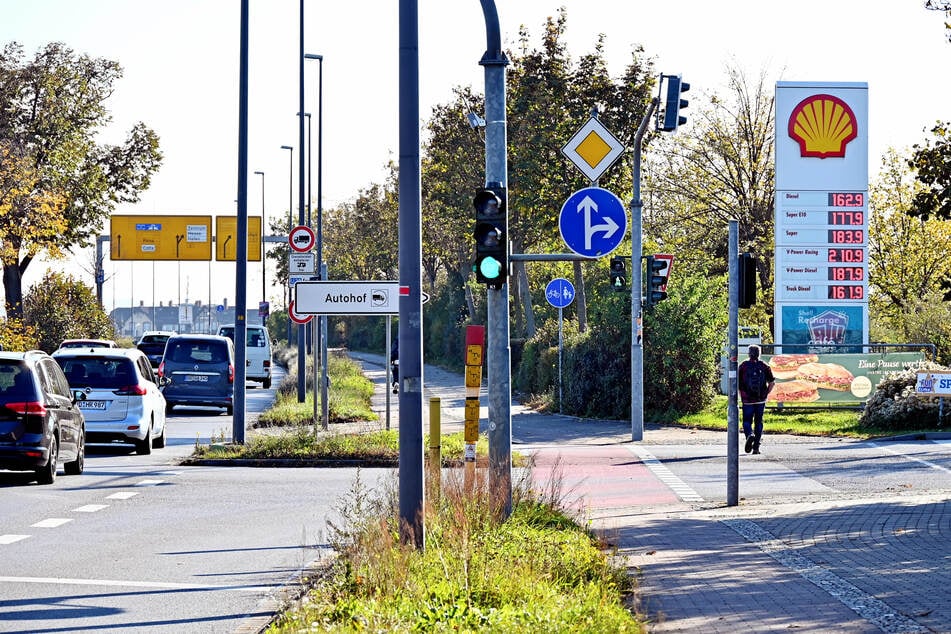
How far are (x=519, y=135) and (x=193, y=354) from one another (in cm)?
1364

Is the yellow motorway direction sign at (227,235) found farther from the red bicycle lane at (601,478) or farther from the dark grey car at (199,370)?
the red bicycle lane at (601,478)

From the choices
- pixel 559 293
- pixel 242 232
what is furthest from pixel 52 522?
pixel 559 293

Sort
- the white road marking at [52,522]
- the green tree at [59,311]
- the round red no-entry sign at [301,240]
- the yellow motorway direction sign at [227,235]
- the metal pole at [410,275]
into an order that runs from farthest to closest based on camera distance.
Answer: the yellow motorway direction sign at [227,235]
the green tree at [59,311]
the round red no-entry sign at [301,240]
the white road marking at [52,522]
the metal pole at [410,275]

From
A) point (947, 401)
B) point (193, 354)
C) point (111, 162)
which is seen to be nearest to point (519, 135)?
point (193, 354)

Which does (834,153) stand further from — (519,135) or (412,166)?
(412,166)

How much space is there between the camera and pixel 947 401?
89.5 ft

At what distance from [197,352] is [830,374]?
14.5 meters

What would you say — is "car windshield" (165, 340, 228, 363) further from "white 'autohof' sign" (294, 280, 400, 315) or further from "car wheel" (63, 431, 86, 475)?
"white 'autohof' sign" (294, 280, 400, 315)

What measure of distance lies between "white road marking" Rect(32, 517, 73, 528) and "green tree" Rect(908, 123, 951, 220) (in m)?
10.5

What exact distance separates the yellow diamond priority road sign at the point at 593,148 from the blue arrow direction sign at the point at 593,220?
1174mm

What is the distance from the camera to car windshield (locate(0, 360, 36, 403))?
16875 millimetres

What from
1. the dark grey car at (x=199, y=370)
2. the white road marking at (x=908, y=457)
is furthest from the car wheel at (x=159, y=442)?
the white road marking at (x=908, y=457)

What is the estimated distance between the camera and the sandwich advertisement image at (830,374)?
3184cm

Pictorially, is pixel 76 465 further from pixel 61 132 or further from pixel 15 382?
pixel 61 132
